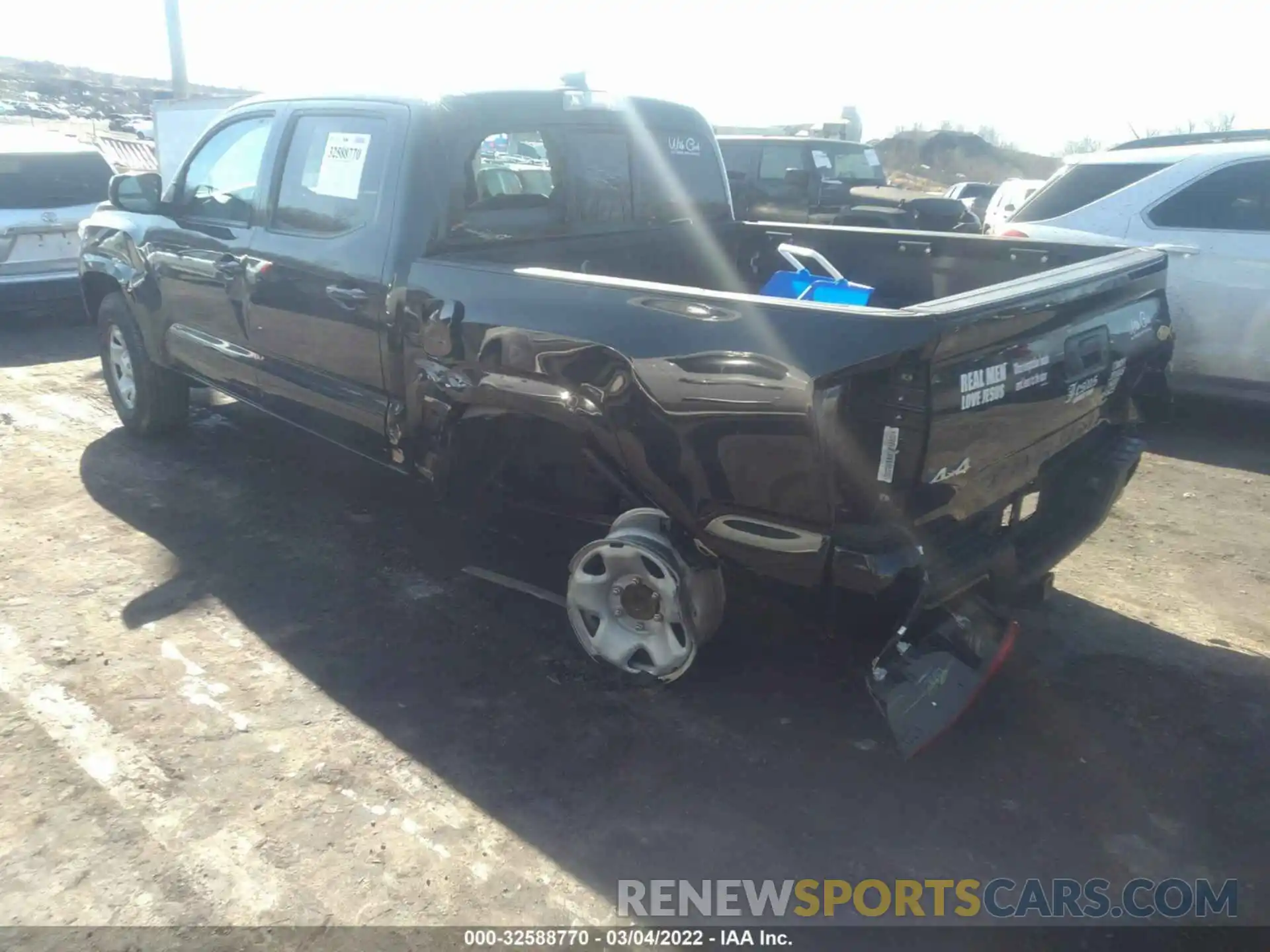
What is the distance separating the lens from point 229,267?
4664 millimetres

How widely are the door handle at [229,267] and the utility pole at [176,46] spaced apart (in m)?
14.0

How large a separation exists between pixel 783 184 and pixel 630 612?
30.7ft

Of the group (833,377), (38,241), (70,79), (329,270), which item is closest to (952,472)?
(833,377)

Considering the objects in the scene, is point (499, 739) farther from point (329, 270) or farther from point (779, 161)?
point (779, 161)

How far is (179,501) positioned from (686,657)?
3125 mm

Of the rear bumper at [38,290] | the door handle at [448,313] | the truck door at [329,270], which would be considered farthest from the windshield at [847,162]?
the door handle at [448,313]

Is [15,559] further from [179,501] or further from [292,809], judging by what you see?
[292,809]

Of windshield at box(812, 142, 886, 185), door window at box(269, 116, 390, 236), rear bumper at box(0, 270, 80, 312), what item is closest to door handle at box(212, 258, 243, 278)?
door window at box(269, 116, 390, 236)

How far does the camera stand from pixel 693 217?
15.8ft

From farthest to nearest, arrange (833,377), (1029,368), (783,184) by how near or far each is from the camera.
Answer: (783,184)
(1029,368)
(833,377)

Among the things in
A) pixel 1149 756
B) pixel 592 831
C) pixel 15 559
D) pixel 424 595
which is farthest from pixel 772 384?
pixel 15 559

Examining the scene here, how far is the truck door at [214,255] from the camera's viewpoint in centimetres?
467

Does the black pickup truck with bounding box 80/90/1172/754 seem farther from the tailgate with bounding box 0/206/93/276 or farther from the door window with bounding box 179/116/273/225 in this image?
the tailgate with bounding box 0/206/93/276

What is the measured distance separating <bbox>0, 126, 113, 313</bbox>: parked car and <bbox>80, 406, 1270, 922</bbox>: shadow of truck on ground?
A: 194 inches
